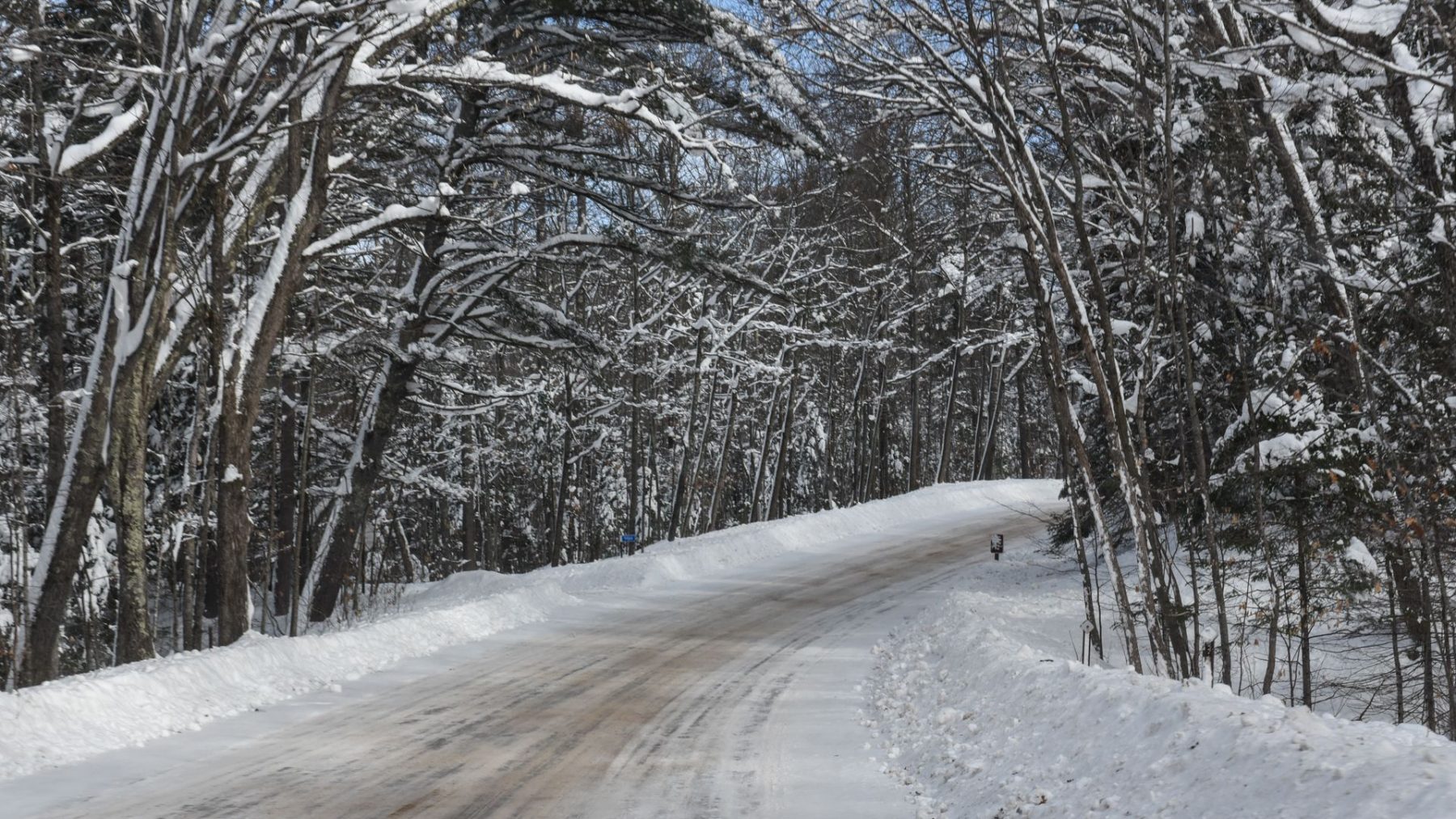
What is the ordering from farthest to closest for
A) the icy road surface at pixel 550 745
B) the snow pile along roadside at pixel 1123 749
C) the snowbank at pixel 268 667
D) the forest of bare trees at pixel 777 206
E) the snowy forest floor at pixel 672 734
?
the forest of bare trees at pixel 777 206
the snowbank at pixel 268 667
the icy road surface at pixel 550 745
the snowy forest floor at pixel 672 734
the snow pile along roadside at pixel 1123 749

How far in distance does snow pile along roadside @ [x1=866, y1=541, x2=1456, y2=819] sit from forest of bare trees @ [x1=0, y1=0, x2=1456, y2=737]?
155 centimetres

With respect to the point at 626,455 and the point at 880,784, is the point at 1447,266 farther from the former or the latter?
the point at 626,455

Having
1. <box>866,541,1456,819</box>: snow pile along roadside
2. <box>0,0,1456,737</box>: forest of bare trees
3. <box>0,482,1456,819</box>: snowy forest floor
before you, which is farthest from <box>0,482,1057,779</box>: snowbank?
<box>866,541,1456,819</box>: snow pile along roadside

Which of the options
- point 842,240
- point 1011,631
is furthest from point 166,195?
point 842,240

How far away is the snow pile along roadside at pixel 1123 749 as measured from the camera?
4070 mm

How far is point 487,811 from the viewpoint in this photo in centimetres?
614

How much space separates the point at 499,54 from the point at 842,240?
19576 millimetres

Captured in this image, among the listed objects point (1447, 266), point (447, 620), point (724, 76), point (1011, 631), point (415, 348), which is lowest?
point (1011, 631)

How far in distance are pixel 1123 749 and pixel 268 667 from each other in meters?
7.06

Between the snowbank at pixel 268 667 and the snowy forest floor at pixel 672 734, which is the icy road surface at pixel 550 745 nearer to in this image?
the snowy forest floor at pixel 672 734

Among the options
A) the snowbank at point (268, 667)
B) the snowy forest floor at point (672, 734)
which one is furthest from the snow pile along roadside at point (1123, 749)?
the snowbank at point (268, 667)

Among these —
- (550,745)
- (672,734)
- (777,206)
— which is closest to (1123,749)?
(672,734)

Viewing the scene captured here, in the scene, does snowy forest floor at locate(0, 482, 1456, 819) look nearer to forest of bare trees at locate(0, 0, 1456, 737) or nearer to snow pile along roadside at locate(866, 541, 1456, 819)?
snow pile along roadside at locate(866, 541, 1456, 819)

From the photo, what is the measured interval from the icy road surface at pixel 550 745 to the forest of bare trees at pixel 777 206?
2.64m
